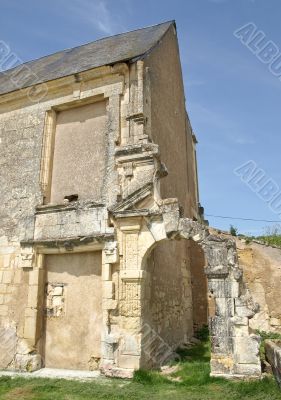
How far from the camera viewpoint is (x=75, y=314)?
681 centimetres

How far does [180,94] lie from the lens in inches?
453

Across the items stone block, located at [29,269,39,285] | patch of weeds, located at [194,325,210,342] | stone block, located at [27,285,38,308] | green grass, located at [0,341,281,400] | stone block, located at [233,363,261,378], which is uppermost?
stone block, located at [29,269,39,285]

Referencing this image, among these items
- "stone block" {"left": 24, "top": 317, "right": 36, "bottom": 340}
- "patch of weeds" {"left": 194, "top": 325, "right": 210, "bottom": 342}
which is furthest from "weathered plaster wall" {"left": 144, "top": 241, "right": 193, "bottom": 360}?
"stone block" {"left": 24, "top": 317, "right": 36, "bottom": 340}

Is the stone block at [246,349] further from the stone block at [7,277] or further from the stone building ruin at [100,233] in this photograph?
the stone block at [7,277]

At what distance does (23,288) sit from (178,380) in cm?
340

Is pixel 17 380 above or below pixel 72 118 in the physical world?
below

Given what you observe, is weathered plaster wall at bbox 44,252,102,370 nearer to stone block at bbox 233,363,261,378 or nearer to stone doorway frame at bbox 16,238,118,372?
stone doorway frame at bbox 16,238,118,372

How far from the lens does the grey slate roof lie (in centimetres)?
819

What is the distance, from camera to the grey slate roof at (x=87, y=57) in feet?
26.9

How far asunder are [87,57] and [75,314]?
20.5ft

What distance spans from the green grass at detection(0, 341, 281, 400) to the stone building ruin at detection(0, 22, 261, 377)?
0.29 metres

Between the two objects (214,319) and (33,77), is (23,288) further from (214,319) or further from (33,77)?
(33,77)

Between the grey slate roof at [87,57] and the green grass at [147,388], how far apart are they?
598cm

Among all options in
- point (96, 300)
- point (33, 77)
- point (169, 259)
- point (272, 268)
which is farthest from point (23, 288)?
point (272, 268)
